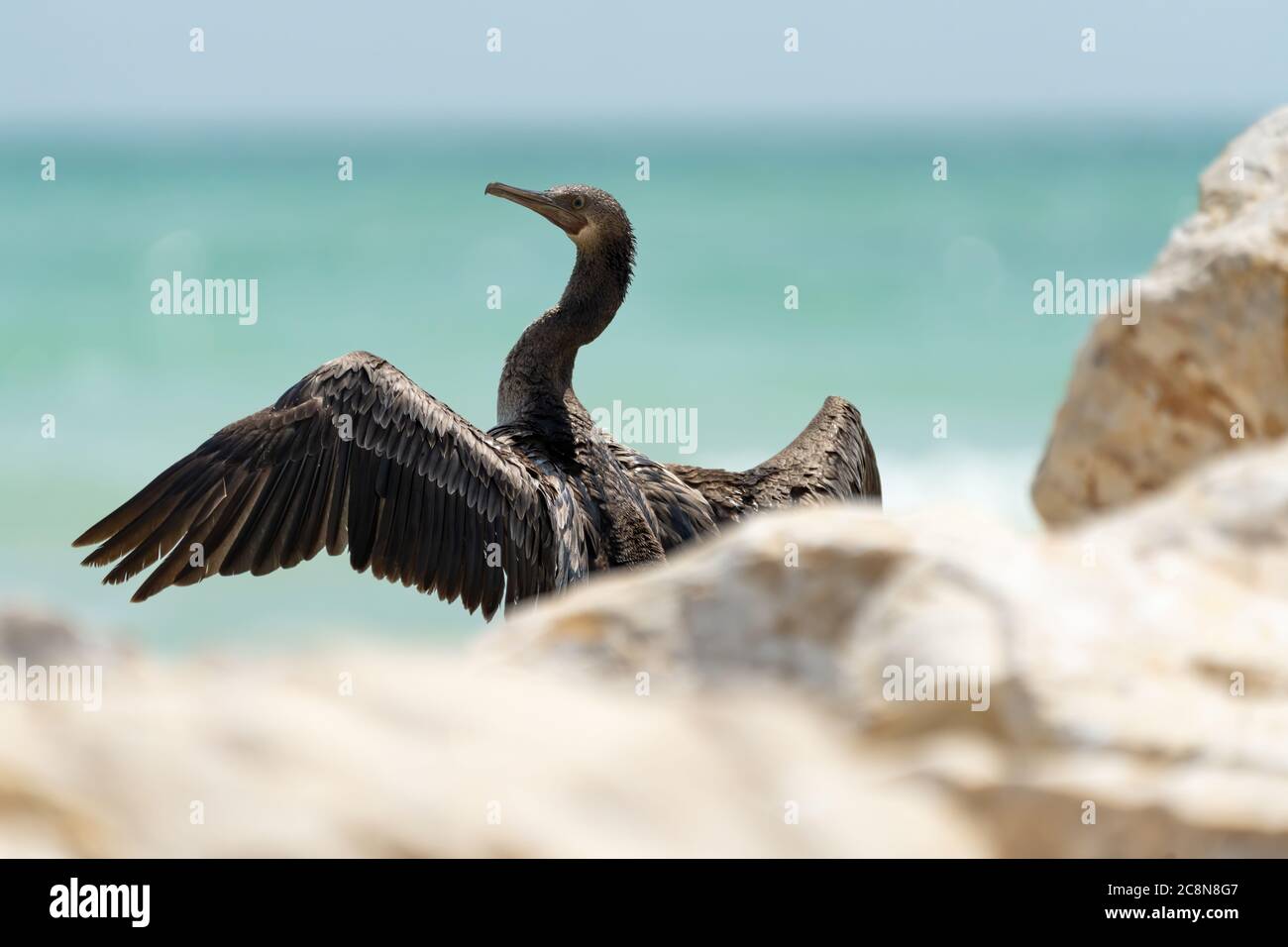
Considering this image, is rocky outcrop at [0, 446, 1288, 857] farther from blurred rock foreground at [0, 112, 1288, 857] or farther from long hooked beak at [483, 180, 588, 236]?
long hooked beak at [483, 180, 588, 236]

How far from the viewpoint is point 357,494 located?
536 cm

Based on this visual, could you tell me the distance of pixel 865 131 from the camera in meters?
46.7

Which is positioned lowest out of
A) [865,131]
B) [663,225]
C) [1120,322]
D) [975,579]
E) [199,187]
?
[975,579]

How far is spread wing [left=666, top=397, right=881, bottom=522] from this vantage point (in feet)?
20.2

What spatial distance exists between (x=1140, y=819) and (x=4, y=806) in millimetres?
1346

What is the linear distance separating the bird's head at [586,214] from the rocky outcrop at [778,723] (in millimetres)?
4453

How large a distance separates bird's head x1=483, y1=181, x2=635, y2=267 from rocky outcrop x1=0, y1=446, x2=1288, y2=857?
4453 mm

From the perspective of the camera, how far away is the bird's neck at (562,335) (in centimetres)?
610

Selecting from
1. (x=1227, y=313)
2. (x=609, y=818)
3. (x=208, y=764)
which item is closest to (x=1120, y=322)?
(x=1227, y=313)

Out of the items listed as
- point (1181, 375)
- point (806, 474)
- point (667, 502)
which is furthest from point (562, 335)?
point (1181, 375)

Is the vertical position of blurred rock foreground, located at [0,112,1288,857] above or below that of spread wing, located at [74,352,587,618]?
below

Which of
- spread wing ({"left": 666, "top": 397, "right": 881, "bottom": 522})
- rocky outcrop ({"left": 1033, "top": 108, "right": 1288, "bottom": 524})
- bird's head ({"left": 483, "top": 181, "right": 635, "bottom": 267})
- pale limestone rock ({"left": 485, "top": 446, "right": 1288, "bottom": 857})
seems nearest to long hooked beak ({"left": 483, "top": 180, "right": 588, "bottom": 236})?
bird's head ({"left": 483, "top": 181, "right": 635, "bottom": 267})

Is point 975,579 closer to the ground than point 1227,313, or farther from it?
closer to the ground

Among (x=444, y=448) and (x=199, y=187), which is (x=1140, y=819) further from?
(x=199, y=187)
